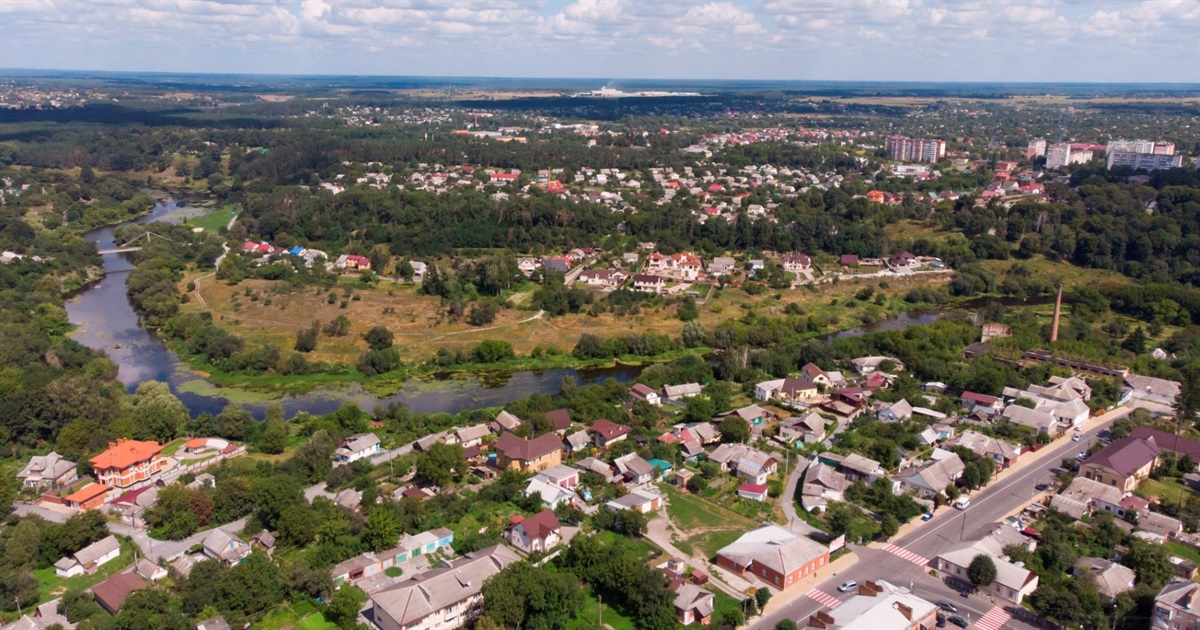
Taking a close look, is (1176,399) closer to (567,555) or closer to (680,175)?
(567,555)

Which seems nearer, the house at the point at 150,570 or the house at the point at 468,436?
the house at the point at 150,570

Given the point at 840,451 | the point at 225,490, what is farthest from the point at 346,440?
the point at 840,451

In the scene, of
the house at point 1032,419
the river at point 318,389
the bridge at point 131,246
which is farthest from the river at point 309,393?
the house at point 1032,419

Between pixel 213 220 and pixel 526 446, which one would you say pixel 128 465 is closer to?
pixel 526 446

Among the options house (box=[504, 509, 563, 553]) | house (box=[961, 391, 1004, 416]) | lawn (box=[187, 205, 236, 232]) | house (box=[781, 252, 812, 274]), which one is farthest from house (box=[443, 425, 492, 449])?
lawn (box=[187, 205, 236, 232])

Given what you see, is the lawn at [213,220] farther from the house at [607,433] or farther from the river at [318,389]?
the house at [607,433]

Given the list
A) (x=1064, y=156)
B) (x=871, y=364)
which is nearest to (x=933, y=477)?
(x=871, y=364)
